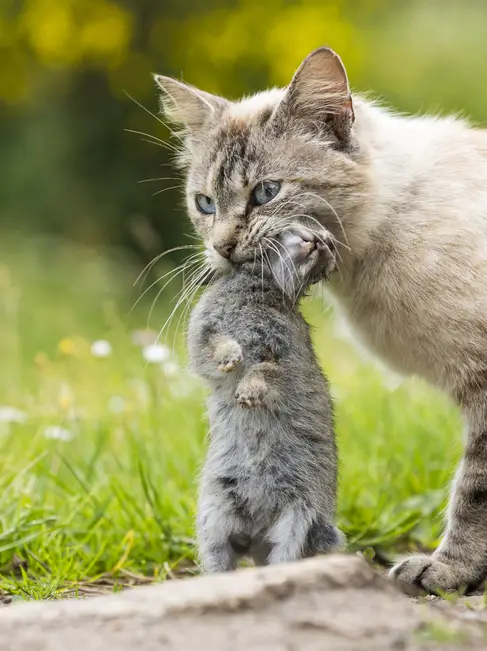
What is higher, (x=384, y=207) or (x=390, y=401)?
(x=384, y=207)

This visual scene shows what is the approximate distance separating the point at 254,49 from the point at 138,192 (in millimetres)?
1791

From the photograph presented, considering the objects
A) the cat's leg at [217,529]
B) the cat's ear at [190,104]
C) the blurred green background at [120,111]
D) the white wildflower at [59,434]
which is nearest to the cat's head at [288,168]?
the cat's ear at [190,104]

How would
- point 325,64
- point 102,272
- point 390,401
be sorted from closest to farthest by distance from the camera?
point 325,64 < point 390,401 < point 102,272

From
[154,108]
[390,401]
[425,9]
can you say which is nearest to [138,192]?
[154,108]

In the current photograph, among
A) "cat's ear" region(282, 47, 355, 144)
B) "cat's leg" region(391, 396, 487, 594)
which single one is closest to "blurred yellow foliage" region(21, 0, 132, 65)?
"cat's ear" region(282, 47, 355, 144)

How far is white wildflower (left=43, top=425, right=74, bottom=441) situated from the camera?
3.87 meters

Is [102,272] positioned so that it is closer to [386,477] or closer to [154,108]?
[154,108]

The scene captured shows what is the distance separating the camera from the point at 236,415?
2.70 meters

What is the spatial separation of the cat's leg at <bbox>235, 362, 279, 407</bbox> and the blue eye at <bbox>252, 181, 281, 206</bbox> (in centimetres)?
61

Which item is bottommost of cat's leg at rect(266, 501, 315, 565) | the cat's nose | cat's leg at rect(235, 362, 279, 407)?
cat's leg at rect(266, 501, 315, 565)

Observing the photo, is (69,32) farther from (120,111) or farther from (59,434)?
(59,434)

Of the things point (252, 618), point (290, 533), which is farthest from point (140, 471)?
point (252, 618)

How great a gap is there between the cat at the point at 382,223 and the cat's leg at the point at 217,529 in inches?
21.6

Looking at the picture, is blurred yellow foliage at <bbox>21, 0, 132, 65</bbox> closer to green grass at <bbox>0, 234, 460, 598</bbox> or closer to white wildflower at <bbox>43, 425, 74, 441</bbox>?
green grass at <bbox>0, 234, 460, 598</bbox>
